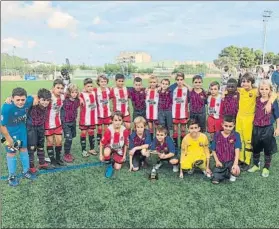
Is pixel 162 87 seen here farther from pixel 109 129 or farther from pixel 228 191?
pixel 228 191

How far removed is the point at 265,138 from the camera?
4.82 meters

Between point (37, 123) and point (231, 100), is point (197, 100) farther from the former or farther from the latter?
point (37, 123)

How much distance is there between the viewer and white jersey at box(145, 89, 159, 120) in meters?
6.05

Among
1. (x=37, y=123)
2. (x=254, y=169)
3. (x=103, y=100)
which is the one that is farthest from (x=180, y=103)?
(x=37, y=123)

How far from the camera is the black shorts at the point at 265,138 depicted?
4.82 meters

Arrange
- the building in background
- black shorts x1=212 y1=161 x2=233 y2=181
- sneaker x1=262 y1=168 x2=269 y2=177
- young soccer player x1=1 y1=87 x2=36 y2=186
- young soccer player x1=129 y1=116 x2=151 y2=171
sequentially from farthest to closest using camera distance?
the building in background < young soccer player x1=129 y1=116 x2=151 y2=171 < sneaker x1=262 y1=168 x2=269 y2=177 < black shorts x1=212 y1=161 x2=233 y2=181 < young soccer player x1=1 y1=87 x2=36 y2=186

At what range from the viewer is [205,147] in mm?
4871

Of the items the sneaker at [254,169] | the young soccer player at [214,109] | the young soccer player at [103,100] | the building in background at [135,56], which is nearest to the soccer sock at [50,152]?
the young soccer player at [103,100]

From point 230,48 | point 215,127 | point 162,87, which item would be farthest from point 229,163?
point 230,48

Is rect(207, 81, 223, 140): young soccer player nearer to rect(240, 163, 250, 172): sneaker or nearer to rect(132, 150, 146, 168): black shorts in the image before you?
rect(240, 163, 250, 172): sneaker

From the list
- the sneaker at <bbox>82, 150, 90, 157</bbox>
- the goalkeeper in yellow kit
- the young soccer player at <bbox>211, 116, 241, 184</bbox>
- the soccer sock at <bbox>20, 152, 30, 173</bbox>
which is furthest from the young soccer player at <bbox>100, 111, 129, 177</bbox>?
the goalkeeper in yellow kit

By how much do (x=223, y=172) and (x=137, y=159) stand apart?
1341 mm

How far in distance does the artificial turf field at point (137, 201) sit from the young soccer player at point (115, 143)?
0.27 metres

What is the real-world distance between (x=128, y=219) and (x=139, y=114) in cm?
298
